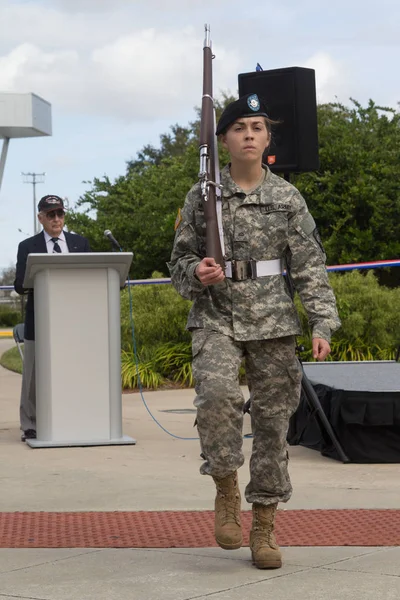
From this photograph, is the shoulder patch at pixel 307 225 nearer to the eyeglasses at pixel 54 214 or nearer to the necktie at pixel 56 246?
the eyeglasses at pixel 54 214

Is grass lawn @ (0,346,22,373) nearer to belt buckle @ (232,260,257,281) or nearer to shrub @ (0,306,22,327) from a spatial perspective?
belt buckle @ (232,260,257,281)

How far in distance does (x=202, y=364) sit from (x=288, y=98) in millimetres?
4933

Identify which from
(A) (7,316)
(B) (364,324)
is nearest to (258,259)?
(B) (364,324)

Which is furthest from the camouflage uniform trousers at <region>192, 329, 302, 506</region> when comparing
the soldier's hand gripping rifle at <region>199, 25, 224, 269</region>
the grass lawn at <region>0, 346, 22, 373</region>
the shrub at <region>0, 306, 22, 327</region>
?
the shrub at <region>0, 306, 22, 327</region>

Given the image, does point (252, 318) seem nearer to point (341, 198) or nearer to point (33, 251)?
point (33, 251)

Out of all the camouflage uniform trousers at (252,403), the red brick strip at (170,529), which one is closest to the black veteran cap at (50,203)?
the red brick strip at (170,529)

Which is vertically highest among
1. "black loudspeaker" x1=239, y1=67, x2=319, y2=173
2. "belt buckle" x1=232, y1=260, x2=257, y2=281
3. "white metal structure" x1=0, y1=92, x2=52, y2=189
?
"white metal structure" x1=0, y1=92, x2=52, y2=189

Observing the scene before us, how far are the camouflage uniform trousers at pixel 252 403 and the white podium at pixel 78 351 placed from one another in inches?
150

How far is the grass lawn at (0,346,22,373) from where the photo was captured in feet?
59.7

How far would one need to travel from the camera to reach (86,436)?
28.1 feet

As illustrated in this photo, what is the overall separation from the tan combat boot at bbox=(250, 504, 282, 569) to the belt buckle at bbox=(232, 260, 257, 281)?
3.14ft

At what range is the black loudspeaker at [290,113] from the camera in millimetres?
9031

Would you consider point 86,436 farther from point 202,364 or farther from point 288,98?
point 202,364

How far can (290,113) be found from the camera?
9195mm
